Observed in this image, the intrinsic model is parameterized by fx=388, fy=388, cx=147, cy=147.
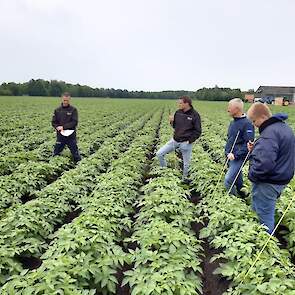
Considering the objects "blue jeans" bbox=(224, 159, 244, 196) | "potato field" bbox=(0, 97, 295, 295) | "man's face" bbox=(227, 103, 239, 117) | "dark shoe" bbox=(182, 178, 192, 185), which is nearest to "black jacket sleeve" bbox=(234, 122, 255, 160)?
"blue jeans" bbox=(224, 159, 244, 196)

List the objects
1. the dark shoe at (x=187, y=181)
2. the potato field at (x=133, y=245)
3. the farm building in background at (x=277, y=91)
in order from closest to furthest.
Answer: the potato field at (x=133, y=245) → the dark shoe at (x=187, y=181) → the farm building in background at (x=277, y=91)

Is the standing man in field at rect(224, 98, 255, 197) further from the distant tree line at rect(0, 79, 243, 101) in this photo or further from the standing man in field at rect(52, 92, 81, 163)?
the distant tree line at rect(0, 79, 243, 101)

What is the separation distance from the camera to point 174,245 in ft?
14.7

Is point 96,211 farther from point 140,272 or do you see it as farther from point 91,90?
point 91,90

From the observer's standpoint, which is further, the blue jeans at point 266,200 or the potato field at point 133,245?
the blue jeans at point 266,200

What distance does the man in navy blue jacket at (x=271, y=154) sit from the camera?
4.84 meters

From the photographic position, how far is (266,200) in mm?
5215

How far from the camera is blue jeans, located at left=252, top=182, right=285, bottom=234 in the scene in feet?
16.8

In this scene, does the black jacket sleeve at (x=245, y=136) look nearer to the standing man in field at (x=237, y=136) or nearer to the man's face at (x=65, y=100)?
the standing man in field at (x=237, y=136)

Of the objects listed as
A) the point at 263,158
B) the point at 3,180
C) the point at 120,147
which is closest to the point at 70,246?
the point at 263,158

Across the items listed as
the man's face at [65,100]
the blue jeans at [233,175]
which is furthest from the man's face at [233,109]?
the man's face at [65,100]

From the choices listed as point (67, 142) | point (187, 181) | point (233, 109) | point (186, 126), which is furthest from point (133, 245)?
→ point (67, 142)

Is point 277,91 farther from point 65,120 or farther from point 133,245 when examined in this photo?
point 133,245

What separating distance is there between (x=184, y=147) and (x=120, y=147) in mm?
5372
